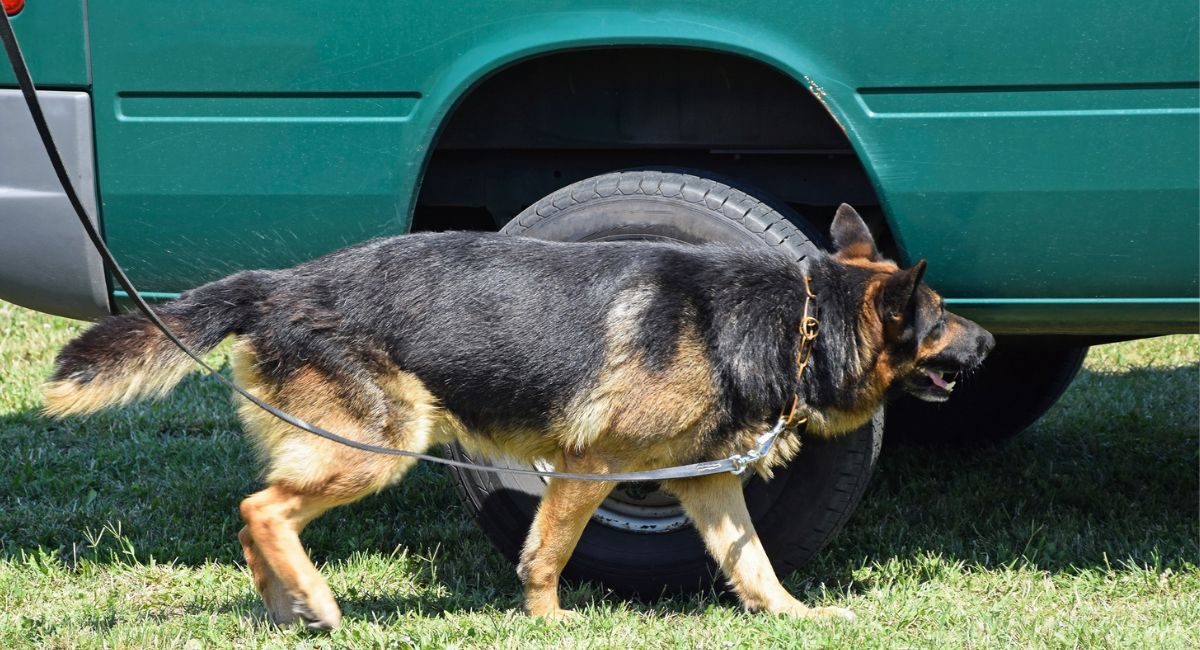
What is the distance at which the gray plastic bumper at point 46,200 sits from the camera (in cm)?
360

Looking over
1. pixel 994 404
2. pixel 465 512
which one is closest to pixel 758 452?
pixel 465 512

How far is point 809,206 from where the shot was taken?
14.4 ft

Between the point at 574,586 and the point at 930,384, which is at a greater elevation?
the point at 930,384

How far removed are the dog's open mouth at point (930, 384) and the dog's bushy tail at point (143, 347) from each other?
1974 millimetres

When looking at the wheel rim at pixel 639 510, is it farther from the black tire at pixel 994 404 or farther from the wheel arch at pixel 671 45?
the black tire at pixel 994 404

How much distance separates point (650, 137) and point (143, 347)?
5.60 feet

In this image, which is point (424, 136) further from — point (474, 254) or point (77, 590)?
point (77, 590)

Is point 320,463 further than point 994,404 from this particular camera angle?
No

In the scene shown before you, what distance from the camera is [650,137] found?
391 cm

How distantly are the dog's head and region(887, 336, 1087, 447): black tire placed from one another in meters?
1.63

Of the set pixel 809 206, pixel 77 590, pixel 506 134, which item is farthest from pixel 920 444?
pixel 77 590

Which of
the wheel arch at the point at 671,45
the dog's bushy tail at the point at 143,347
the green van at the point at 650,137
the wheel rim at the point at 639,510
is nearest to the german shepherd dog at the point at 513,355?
the dog's bushy tail at the point at 143,347

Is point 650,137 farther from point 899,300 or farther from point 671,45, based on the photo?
point 899,300

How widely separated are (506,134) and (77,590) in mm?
2111
